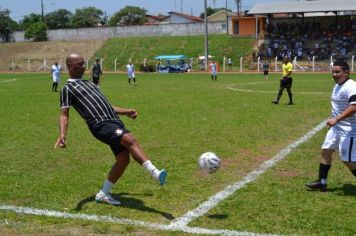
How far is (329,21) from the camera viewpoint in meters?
61.9

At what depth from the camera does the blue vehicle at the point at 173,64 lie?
5312 cm

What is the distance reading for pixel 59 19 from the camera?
120062 millimetres

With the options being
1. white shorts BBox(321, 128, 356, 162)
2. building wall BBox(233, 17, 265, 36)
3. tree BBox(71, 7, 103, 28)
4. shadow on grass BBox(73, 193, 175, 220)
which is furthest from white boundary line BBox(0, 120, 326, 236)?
tree BBox(71, 7, 103, 28)

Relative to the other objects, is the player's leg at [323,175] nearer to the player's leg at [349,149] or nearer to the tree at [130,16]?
the player's leg at [349,149]

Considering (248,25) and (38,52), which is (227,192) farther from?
(38,52)

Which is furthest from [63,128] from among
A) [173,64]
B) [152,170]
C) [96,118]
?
[173,64]

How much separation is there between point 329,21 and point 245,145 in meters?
55.4

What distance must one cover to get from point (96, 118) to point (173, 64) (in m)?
49.0

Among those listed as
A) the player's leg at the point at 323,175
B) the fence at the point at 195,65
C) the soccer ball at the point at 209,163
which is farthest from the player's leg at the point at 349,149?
the fence at the point at 195,65

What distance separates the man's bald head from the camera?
20.8ft

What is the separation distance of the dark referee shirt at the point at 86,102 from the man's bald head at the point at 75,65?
0.24ft

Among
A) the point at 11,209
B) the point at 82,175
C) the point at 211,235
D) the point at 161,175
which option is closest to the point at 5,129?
the point at 82,175

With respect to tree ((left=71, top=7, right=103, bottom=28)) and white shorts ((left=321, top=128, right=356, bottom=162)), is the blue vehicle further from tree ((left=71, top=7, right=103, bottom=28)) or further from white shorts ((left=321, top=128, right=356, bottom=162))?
tree ((left=71, top=7, right=103, bottom=28))

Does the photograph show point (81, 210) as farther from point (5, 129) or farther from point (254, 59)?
point (254, 59)
